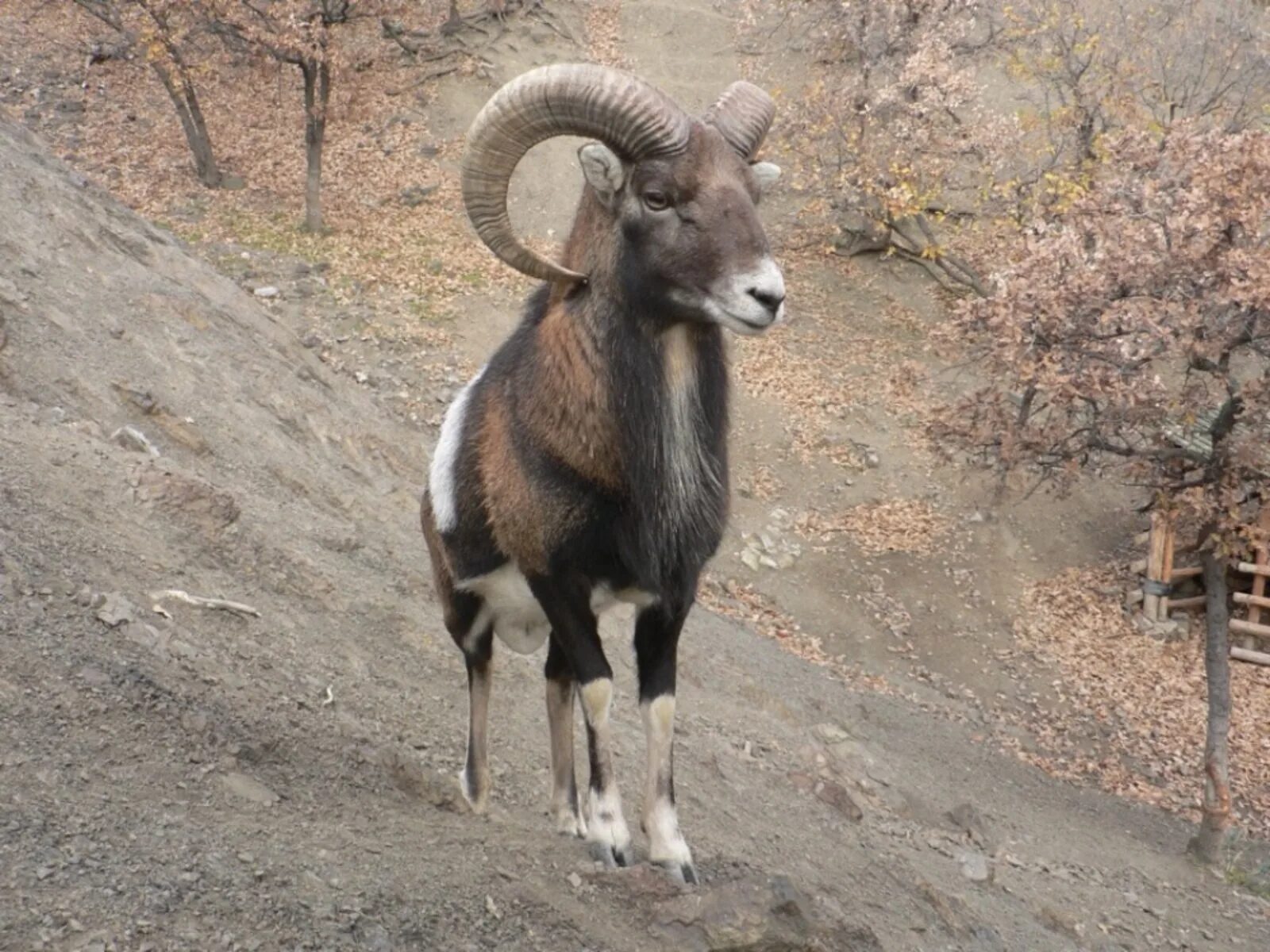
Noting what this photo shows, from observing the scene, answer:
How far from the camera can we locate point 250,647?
7000 millimetres

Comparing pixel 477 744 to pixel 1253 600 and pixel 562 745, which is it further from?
pixel 1253 600

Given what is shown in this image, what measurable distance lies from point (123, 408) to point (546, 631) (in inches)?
246

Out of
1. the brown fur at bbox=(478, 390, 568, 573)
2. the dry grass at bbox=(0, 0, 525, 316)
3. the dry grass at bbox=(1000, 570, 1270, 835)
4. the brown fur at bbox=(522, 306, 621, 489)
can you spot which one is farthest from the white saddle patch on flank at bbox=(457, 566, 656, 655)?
the dry grass at bbox=(0, 0, 525, 316)

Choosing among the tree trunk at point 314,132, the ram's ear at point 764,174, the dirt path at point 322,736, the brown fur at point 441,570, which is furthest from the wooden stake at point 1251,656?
the tree trunk at point 314,132

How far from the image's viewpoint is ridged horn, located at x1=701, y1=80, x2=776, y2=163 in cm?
522

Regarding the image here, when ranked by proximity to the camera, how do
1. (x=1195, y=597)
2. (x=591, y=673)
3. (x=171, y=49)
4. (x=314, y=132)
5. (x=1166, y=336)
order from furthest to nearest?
(x=314, y=132), (x=171, y=49), (x=1195, y=597), (x=1166, y=336), (x=591, y=673)

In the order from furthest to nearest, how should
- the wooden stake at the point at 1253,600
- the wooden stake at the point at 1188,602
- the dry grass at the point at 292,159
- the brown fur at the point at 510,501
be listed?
the dry grass at the point at 292,159 → the wooden stake at the point at 1188,602 → the wooden stake at the point at 1253,600 → the brown fur at the point at 510,501

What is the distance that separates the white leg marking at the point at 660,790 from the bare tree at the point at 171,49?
70.7 feet

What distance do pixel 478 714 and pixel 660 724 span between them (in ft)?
5.14

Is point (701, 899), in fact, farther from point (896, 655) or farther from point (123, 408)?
point (896, 655)

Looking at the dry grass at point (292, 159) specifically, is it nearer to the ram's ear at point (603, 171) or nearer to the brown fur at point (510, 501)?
the brown fur at point (510, 501)

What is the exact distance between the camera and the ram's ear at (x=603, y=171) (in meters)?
4.77

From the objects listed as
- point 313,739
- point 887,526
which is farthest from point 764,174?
point 887,526

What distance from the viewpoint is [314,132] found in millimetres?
23469
